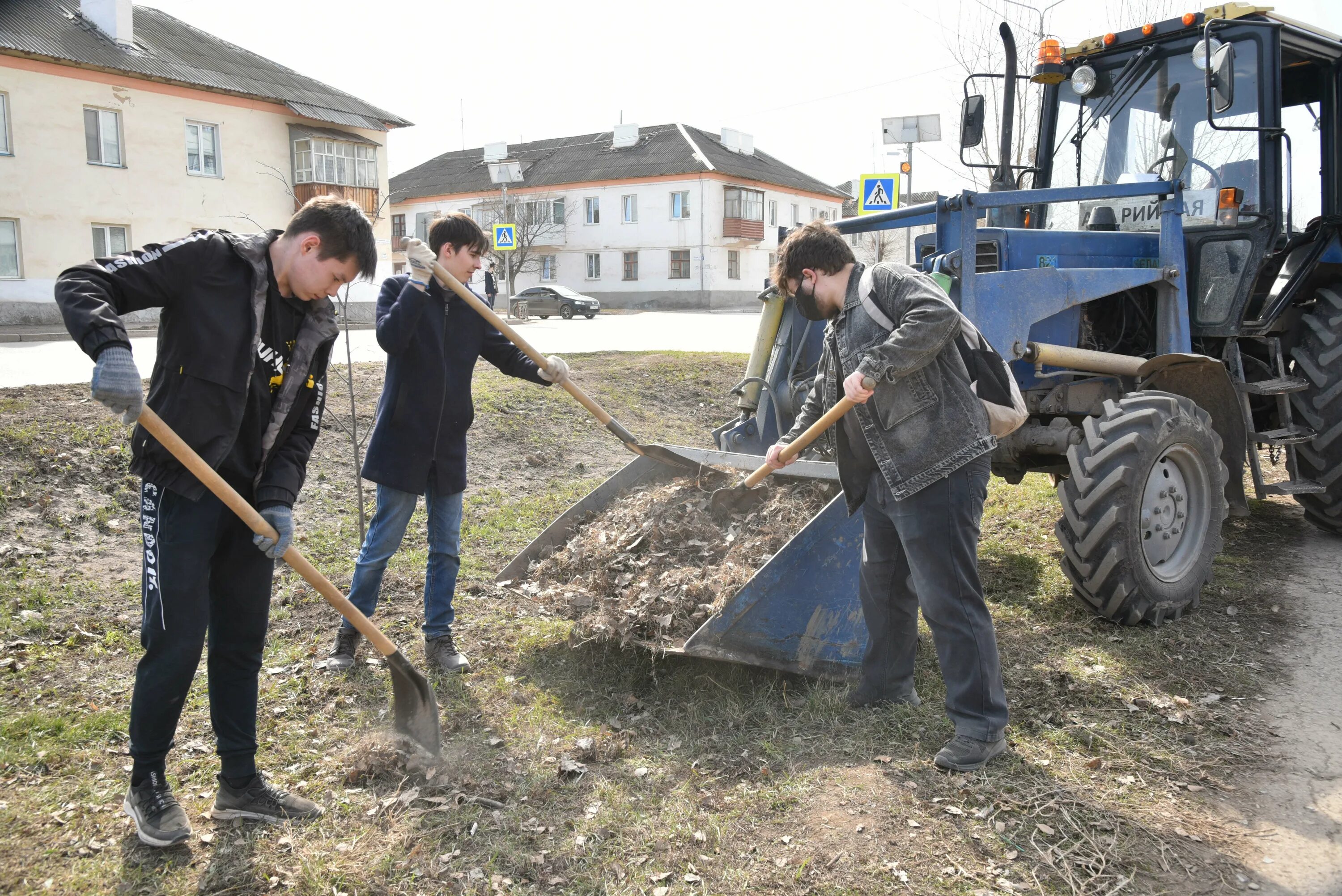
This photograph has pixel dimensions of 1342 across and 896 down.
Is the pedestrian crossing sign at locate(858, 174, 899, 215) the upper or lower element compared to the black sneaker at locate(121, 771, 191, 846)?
upper

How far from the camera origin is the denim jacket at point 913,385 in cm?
332

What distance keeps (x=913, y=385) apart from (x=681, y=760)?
5.33ft

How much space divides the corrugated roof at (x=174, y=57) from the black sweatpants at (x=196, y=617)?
24712mm

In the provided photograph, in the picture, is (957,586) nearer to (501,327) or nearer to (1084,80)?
(501,327)

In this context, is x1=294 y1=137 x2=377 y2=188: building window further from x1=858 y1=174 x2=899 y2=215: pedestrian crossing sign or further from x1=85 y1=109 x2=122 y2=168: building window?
x1=858 y1=174 x2=899 y2=215: pedestrian crossing sign

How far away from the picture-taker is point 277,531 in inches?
119

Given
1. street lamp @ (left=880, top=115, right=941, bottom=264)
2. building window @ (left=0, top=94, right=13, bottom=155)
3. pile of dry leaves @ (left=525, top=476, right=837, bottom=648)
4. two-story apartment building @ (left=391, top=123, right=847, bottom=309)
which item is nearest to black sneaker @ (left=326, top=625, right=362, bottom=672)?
pile of dry leaves @ (left=525, top=476, right=837, bottom=648)

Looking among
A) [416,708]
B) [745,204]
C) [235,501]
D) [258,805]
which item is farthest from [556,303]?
[235,501]

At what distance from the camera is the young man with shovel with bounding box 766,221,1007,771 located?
11.1ft

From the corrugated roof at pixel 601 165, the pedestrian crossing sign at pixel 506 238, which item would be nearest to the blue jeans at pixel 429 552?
the pedestrian crossing sign at pixel 506 238

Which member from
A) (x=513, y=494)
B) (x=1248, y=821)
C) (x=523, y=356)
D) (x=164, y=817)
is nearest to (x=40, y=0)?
(x=513, y=494)

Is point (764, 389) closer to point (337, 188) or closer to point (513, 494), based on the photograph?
point (513, 494)

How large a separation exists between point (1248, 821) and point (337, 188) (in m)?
29.6

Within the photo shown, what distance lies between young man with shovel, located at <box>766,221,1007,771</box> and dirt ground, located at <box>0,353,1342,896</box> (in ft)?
1.03
